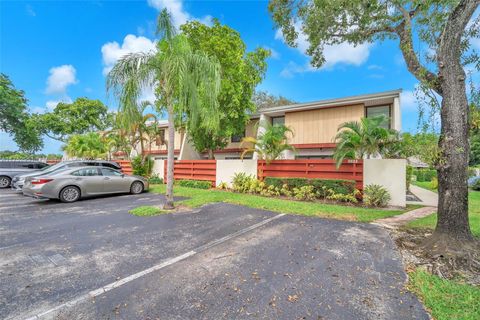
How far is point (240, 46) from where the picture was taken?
13.9 metres

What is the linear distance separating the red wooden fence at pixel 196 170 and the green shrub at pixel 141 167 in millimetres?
2218

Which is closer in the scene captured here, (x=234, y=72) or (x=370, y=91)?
(x=370, y=91)

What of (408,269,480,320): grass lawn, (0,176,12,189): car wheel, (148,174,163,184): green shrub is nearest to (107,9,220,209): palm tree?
(408,269,480,320): grass lawn

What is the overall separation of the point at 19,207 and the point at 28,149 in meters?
28.6

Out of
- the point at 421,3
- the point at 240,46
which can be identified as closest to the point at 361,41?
the point at 421,3

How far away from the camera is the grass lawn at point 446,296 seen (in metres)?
2.28

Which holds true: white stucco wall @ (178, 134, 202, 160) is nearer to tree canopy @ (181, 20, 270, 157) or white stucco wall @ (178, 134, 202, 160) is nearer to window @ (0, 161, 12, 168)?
tree canopy @ (181, 20, 270, 157)

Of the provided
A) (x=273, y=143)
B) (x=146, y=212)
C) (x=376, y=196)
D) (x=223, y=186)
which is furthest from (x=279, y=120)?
(x=146, y=212)

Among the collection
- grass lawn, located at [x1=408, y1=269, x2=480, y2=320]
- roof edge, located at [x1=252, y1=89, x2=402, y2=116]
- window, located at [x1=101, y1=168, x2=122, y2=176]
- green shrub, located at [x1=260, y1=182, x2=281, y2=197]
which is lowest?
grass lawn, located at [x1=408, y1=269, x2=480, y2=320]

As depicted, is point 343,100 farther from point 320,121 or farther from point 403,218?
point 403,218

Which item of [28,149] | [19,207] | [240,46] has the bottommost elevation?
[19,207]

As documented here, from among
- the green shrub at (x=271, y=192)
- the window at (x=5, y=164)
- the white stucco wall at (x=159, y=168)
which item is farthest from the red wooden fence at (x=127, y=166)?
the green shrub at (x=271, y=192)

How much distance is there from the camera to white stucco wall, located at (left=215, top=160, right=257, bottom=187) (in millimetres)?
11023

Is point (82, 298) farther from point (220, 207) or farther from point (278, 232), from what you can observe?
point (220, 207)
